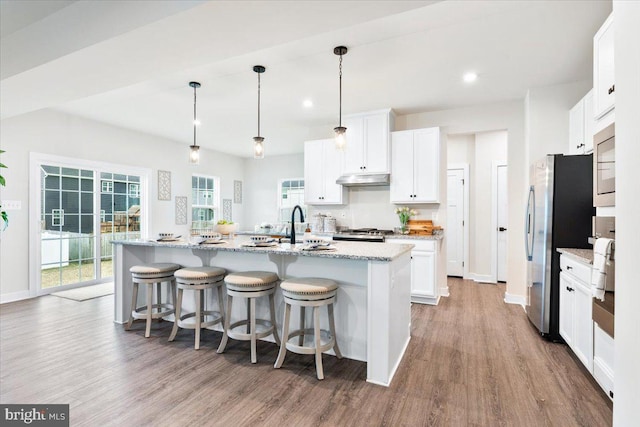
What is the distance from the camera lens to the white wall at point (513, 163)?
4.20 meters

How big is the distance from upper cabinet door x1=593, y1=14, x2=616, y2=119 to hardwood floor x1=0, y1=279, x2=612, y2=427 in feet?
6.33

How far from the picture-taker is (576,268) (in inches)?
97.6

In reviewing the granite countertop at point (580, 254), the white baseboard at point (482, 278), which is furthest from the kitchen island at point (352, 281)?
the white baseboard at point (482, 278)

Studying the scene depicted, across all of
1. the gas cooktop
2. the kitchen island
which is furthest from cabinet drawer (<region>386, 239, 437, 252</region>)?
the kitchen island

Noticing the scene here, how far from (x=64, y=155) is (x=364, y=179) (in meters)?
4.42

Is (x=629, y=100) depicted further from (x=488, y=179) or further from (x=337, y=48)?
(x=488, y=179)

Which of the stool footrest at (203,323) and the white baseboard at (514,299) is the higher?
the stool footrest at (203,323)

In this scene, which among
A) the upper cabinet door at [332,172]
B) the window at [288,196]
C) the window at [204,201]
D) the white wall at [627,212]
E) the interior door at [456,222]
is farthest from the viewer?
the window at [288,196]

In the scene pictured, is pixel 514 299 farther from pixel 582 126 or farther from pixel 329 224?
pixel 329 224

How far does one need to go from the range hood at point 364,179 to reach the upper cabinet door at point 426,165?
0.42m

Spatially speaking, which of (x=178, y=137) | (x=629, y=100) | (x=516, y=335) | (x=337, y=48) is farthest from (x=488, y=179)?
(x=178, y=137)

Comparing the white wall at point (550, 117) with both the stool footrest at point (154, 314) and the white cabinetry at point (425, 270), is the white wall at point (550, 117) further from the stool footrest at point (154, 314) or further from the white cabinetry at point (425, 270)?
the stool footrest at point (154, 314)

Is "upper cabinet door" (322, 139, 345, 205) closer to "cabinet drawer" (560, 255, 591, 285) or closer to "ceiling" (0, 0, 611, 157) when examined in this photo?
"ceiling" (0, 0, 611, 157)

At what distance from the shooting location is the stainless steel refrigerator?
9.41 feet
